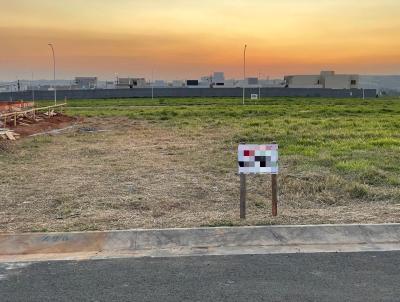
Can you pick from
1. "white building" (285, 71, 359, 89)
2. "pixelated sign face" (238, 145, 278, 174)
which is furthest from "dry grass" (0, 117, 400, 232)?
"white building" (285, 71, 359, 89)

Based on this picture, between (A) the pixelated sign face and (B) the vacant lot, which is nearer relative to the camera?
(A) the pixelated sign face

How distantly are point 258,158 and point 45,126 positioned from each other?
2217cm

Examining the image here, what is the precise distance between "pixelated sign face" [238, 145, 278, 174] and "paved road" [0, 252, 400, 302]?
5.80ft

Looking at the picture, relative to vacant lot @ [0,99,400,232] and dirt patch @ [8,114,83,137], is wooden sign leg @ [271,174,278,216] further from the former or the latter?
dirt patch @ [8,114,83,137]

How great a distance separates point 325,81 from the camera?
124 m

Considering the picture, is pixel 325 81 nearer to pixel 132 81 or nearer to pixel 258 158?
pixel 132 81

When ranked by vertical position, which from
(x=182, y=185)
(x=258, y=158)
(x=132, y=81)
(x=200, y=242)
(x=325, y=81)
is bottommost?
(x=200, y=242)

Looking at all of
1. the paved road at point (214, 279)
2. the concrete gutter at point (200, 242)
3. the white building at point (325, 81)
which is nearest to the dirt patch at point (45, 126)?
the concrete gutter at point (200, 242)

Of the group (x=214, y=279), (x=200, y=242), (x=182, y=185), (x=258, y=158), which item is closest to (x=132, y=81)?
(x=182, y=185)

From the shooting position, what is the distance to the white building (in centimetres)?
12362

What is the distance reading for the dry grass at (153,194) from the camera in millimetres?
7609

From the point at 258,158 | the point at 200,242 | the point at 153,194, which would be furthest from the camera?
the point at 153,194

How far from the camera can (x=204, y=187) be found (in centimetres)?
1012

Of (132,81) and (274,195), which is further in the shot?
(132,81)
